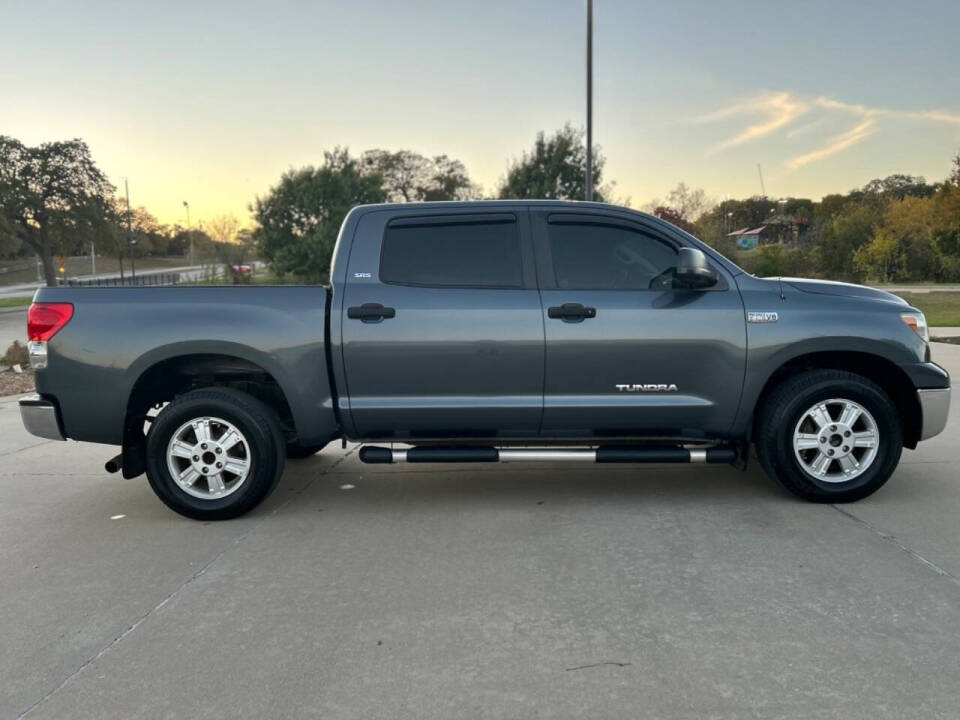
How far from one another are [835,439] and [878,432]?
0.86 feet

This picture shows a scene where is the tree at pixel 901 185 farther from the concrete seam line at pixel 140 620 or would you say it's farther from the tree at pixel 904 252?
the concrete seam line at pixel 140 620

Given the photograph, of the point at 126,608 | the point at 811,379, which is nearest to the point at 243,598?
the point at 126,608

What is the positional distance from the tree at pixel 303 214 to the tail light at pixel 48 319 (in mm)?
40105

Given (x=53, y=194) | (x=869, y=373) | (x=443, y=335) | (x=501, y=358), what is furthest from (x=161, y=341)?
(x=53, y=194)

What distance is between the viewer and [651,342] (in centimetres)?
471

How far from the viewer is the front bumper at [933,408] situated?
4.82 meters

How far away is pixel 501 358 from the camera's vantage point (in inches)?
185

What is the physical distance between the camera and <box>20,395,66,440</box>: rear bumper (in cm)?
472

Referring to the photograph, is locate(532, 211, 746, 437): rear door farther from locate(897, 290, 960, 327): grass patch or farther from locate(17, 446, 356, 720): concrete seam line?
locate(897, 290, 960, 327): grass patch

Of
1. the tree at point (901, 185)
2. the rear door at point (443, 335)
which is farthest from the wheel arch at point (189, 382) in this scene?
the tree at point (901, 185)

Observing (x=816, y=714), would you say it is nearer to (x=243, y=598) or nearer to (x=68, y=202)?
(x=243, y=598)

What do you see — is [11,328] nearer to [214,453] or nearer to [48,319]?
[48,319]

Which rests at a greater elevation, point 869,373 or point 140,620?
point 869,373

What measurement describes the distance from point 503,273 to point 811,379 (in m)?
2.06
